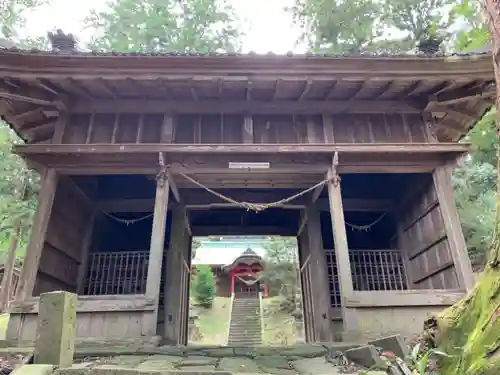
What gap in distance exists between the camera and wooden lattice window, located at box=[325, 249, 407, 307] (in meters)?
8.44

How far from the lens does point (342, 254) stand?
6199 millimetres

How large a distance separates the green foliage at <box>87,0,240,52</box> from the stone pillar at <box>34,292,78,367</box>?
42.2 feet

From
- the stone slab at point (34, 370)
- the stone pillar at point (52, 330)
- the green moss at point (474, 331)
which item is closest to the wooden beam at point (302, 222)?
the green moss at point (474, 331)

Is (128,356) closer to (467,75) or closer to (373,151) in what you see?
(373,151)

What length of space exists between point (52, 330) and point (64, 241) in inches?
190

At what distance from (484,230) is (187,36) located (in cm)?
1236

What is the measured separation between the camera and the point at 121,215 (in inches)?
371

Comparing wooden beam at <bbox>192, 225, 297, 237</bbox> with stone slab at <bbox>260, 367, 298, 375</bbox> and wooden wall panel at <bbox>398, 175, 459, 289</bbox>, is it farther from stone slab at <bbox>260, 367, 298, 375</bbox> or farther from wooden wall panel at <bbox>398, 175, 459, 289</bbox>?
stone slab at <bbox>260, 367, 298, 375</bbox>

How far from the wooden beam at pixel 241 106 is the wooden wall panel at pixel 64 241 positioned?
1680 millimetres

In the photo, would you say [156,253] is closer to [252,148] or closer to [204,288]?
[252,148]

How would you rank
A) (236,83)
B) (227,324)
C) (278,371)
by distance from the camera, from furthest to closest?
(227,324) → (236,83) → (278,371)

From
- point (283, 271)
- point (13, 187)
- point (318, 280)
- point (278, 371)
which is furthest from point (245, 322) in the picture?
point (278, 371)

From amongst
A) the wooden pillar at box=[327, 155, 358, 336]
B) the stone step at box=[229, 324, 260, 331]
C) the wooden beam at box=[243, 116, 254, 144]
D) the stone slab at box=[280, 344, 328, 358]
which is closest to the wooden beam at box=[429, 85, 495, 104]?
the wooden pillar at box=[327, 155, 358, 336]

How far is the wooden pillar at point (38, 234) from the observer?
234 inches
